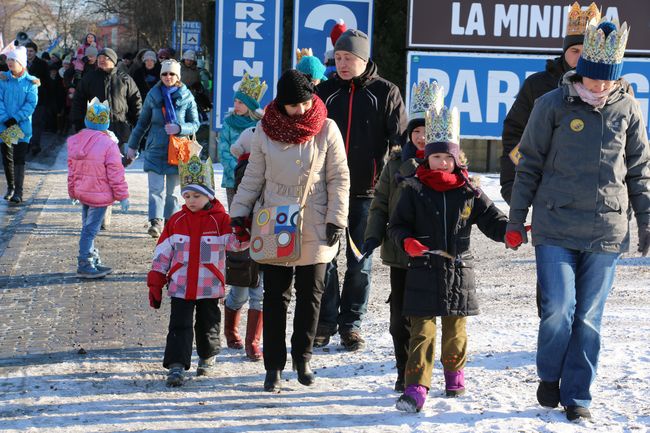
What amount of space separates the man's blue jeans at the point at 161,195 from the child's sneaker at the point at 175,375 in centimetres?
525

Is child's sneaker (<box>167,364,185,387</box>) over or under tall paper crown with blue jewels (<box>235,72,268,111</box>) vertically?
under

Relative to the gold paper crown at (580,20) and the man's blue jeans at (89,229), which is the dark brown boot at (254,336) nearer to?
the gold paper crown at (580,20)

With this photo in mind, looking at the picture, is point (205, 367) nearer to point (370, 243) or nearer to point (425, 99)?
point (370, 243)

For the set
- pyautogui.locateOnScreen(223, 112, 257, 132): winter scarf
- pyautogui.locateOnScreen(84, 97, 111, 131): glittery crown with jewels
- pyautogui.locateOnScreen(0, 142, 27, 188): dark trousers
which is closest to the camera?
pyautogui.locateOnScreen(223, 112, 257, 132): winter scarf

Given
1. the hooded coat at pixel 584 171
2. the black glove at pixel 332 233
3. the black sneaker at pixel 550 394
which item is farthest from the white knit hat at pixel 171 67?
the black sneaker at pixel 550 394

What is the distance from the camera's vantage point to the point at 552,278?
18.4 ft

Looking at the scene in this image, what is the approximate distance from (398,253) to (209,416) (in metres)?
1.37

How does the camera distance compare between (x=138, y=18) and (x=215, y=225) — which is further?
(x=138, y=18)

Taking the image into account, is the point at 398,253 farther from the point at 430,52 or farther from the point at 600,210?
the point at 430,52

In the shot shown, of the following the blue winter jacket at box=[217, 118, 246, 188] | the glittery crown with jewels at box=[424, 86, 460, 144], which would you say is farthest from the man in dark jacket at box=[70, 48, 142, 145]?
the glittery crown with jewels at box=[424, 86, 460, 144]

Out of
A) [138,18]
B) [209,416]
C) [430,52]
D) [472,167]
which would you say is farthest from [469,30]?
[138,18]

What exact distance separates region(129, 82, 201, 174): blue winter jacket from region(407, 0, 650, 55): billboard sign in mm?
4223

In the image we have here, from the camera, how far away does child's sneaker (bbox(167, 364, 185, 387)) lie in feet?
21.0

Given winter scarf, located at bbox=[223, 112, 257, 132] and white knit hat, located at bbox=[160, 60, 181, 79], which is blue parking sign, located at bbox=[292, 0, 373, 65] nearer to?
white knit hat, located at bbox=[160, 60, 181, 79]
